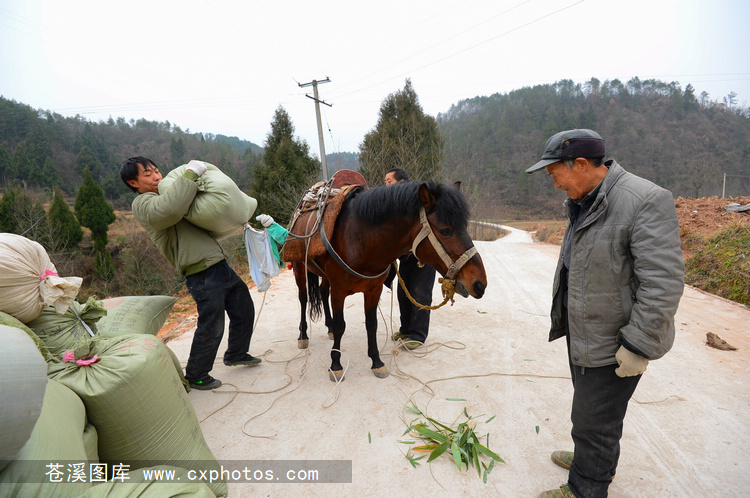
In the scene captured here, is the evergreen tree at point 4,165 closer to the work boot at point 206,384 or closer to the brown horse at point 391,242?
the work boot at point 206,384

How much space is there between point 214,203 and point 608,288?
2.60m

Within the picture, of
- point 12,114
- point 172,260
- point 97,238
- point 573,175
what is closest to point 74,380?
point 172,260

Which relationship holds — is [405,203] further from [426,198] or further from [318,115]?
[318,115]

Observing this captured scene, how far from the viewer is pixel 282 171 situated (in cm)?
1709

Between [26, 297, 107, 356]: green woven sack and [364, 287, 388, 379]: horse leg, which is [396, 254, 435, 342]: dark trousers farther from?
[26, 297, 107, 356]: green woven sack

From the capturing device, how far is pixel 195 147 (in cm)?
5075

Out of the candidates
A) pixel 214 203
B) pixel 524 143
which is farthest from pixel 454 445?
pixel 524 143

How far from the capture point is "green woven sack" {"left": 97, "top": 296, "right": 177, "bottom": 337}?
2.29 m

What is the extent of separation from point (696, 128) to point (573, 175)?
72746mm

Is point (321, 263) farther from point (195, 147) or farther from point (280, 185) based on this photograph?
point (195, 147)

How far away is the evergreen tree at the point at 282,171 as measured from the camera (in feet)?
53.4

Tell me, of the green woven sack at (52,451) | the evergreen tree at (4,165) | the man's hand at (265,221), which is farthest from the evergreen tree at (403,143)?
the evergreen tree at (4,165)

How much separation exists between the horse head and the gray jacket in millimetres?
781

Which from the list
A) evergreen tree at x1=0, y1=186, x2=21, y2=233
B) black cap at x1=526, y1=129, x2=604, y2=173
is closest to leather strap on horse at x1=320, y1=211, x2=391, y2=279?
black cap at x1=526, y1=129, x2=604, y2=173
